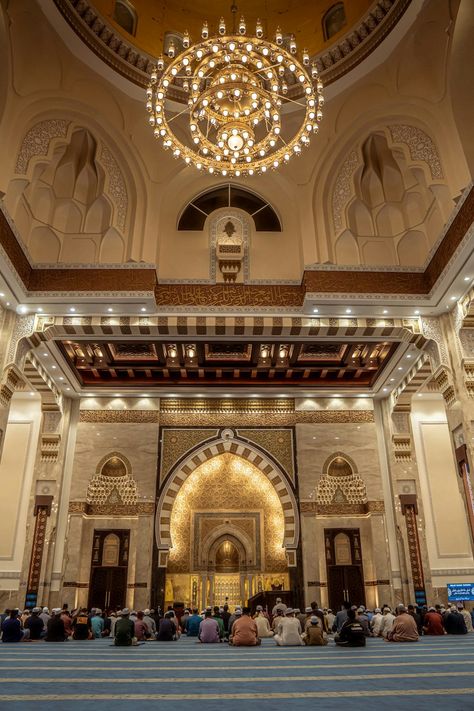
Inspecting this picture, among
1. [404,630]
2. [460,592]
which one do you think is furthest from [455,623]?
[460,592]

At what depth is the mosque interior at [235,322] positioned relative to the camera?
6621 millimetres

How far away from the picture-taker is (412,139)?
706 cm

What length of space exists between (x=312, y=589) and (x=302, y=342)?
14.0ft

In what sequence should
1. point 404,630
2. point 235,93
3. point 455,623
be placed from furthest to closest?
1. point 455,623
2. point 404,630
3. point 235,93

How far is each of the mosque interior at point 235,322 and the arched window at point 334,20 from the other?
0.14 ft

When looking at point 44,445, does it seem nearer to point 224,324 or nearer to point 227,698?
point 224,324

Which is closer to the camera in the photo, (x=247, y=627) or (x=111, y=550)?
(x=247, y=627)

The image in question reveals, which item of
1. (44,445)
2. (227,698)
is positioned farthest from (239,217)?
(227,698)

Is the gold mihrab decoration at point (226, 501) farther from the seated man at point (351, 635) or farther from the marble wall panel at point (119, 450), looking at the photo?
the seated man at point (351, 635)

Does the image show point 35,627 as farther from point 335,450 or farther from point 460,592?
point 460,592

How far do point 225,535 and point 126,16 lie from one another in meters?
8.85

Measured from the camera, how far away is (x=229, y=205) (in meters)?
8.06

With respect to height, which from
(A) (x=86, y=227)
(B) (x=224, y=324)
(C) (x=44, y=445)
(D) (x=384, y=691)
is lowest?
(D) (x=384, y=691)

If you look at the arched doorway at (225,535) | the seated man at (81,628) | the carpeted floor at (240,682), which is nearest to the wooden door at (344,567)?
the arched doorway at (225,535)
